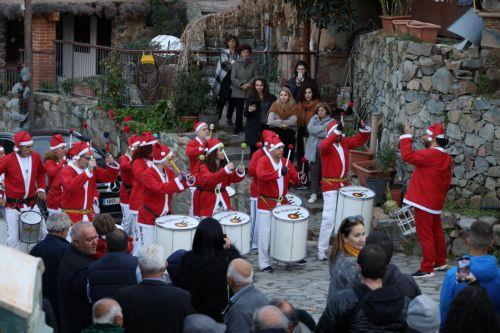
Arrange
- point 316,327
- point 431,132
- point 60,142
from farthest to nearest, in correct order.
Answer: point 60,142
point 431,132
point 316,327

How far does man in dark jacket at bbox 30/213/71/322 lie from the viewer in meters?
8.83

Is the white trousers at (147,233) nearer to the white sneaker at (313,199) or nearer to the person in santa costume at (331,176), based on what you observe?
the person in santa costume at (331,176)

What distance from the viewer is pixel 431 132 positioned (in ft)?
39.2

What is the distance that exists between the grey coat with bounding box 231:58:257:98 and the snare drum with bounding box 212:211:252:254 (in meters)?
4.93

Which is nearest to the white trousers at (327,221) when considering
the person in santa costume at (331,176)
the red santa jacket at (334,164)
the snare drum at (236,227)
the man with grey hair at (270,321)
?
the person in santa costume at (331,176)

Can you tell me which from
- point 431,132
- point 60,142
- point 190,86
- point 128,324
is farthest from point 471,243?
point 190,86

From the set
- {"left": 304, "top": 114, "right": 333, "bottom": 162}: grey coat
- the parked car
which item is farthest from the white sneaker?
the parked car

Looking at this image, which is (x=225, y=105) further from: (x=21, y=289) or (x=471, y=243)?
(x=21, y=289)

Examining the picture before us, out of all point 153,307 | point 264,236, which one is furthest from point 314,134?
point 153,307

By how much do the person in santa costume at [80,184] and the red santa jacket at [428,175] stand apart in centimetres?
394

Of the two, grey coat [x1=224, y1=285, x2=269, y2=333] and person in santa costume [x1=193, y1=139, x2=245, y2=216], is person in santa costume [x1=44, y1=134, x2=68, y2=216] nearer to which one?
person in santa costume [x1=193, y1=139, x2=245, y2=216]

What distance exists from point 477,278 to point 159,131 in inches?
406

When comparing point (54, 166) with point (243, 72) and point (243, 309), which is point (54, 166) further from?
point (243, 309)

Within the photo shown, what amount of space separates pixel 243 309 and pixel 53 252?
2.27 meters
